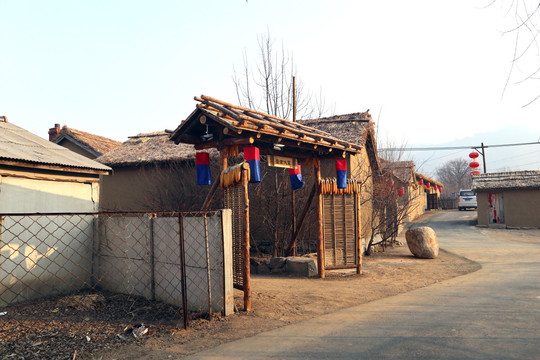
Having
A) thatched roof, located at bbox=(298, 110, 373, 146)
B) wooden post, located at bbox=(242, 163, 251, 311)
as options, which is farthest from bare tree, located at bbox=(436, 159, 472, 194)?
wooden post, located at bbox=(242, 163, 251, 311)

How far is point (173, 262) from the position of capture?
6.07m

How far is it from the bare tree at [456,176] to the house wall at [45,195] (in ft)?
287

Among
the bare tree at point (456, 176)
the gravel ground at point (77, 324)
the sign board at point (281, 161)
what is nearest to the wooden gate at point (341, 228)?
the sign board at point (281, 161)

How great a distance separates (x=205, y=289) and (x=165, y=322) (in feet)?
2.28

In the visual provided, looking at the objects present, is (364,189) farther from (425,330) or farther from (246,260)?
(425,330)

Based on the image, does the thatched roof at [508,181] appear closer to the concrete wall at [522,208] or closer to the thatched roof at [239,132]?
the concrete wall at [522,208]

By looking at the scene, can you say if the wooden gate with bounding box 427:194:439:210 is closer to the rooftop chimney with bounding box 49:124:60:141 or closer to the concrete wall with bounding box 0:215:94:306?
the rooftop chimney with bounding box 49:124:60:141

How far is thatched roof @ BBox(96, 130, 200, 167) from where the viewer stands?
1475 cm

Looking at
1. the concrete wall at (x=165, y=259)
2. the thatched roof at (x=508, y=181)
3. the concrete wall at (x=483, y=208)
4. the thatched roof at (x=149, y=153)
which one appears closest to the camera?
the concrete wall at (x=165, y=259)

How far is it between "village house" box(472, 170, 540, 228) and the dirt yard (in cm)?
1304

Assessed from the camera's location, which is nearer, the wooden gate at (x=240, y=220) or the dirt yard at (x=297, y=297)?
the dirt yard at (x=297, y=297)

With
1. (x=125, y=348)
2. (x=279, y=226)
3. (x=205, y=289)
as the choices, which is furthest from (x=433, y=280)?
(x=125, y=348)

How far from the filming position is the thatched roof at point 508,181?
22.1 metres

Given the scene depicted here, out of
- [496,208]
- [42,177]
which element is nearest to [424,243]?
[42,177]
